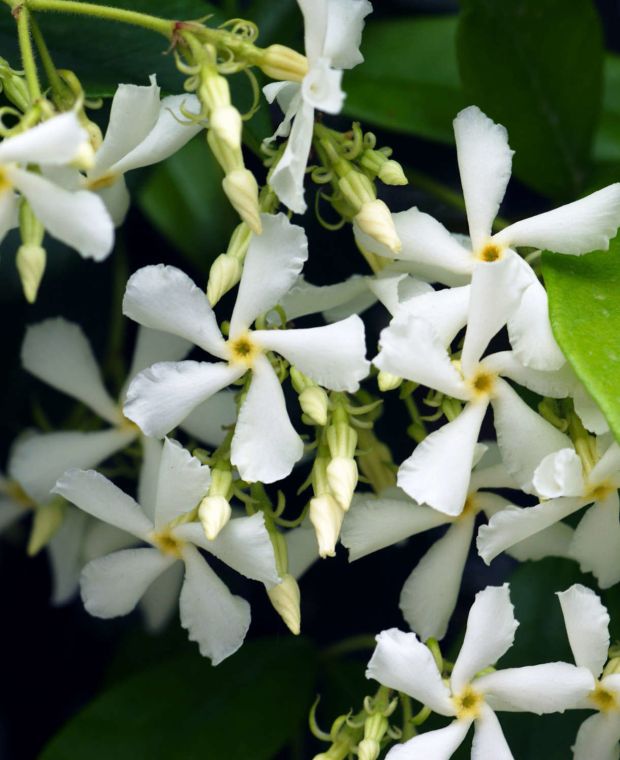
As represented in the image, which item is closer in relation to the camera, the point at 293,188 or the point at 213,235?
the point at 293,188

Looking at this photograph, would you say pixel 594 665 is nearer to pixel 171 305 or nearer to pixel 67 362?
pixel 171 305

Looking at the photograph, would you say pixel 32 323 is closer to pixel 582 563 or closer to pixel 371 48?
pixel 371 48

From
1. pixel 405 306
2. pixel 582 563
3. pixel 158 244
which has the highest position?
pixel 405 306

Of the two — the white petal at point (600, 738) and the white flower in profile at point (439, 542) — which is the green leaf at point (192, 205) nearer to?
the white flower in profile at point (439, 542)

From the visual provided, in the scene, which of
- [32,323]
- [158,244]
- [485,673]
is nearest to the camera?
[485,673]

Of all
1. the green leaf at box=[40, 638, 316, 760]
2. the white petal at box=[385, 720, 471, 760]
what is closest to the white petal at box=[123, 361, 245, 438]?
the white petal at box=[385, 720, 471, 760]

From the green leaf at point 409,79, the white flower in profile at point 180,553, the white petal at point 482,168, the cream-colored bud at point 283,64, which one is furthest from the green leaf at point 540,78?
the white flower in profile at point 180,553

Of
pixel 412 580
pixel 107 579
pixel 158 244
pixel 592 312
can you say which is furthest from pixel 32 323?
pixel 592 312
